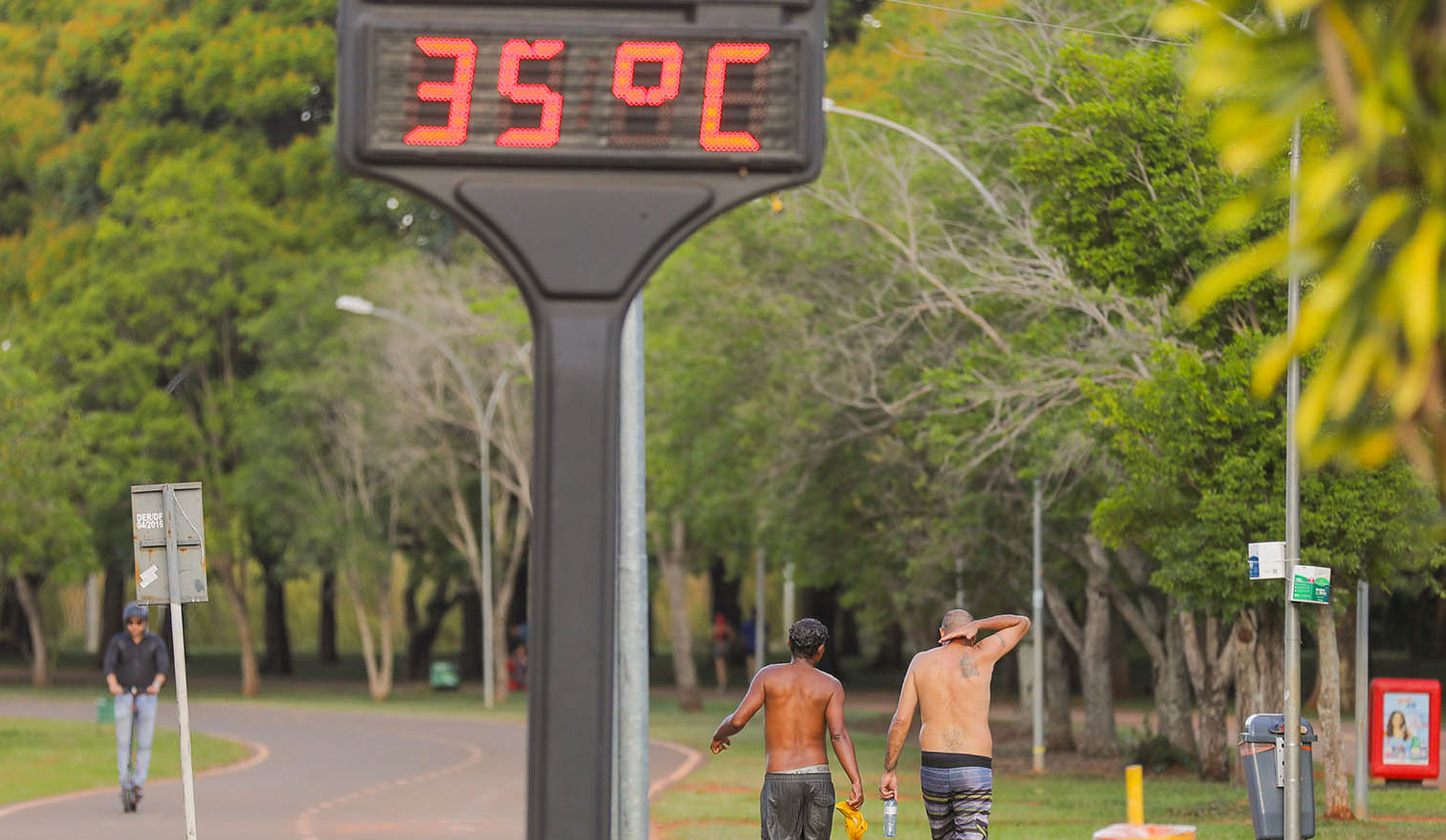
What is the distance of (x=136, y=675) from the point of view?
19234 millimetres

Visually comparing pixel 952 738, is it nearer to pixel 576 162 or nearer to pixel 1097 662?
pixel 576 162

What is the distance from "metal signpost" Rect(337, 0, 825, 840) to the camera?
6.19 meters

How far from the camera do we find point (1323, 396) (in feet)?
10.5

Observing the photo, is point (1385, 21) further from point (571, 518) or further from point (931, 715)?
point (931, 715)

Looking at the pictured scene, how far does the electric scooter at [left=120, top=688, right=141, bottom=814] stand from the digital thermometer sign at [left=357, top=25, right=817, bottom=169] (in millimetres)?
13967

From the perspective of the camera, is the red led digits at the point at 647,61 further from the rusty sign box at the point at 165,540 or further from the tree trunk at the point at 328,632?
the tree trunk at the point at 328,632

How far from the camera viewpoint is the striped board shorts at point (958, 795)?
445 inches

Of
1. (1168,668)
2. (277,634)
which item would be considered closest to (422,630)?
(277,634)

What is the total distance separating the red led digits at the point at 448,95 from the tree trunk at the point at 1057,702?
87.6 ft

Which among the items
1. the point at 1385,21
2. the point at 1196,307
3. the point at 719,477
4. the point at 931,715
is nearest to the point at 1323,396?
the point at 1196,307

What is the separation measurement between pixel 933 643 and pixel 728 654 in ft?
57.8

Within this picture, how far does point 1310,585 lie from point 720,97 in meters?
10.6

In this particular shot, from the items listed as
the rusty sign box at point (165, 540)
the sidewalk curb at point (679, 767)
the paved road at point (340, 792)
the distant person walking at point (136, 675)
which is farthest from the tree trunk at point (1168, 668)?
the rusty sign box at point (165, 540)

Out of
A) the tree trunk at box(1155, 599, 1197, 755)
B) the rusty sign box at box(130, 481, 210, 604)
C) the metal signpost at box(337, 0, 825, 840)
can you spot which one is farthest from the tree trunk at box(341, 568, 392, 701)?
the metal signpost at box(337, 0, 825, 840)
